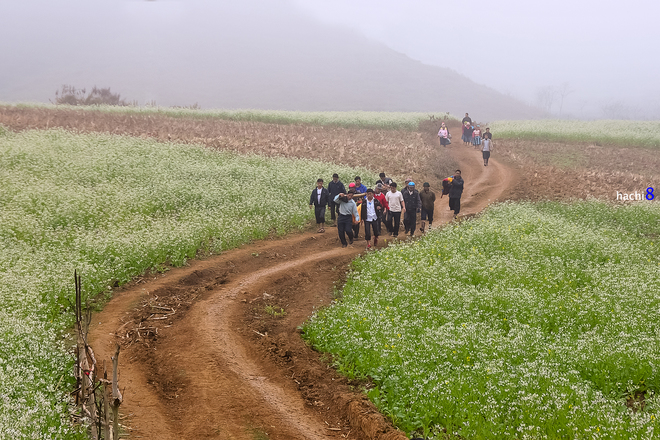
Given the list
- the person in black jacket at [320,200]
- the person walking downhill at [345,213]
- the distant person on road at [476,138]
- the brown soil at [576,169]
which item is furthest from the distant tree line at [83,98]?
the person walking downhill at [345,213]

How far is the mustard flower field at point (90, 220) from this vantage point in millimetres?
8125

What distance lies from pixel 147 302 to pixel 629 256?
13994 millimetres

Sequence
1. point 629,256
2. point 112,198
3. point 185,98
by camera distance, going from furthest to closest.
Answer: point 185,98 → point 112,198 → point 629,256

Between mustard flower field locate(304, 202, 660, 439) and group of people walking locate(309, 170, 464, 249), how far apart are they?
1.73 meters

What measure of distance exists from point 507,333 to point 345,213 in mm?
8112

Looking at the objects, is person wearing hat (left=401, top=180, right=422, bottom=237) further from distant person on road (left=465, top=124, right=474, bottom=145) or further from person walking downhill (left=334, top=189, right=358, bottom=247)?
distant person on road (left=465, top=124, right=474, bottom=145)

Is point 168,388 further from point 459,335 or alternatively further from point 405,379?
point 459,335

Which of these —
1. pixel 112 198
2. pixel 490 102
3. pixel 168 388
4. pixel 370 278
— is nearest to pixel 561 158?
pixel 370 278

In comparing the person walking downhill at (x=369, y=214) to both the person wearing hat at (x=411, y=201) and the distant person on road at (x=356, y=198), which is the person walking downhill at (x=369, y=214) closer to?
the distant person on road at (x=356, y=198)

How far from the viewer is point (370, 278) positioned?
13.6 meters

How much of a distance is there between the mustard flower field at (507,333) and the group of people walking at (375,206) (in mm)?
1731

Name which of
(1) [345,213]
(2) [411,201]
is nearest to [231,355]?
(1) [345,213]

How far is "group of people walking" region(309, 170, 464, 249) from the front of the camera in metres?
17.1

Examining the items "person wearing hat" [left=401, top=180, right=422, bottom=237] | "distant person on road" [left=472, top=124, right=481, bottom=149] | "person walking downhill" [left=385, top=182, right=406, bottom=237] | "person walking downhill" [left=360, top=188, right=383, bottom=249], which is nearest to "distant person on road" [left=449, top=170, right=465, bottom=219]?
"person wearing hat" [left=401, top=180, right=422, bottom=237]
